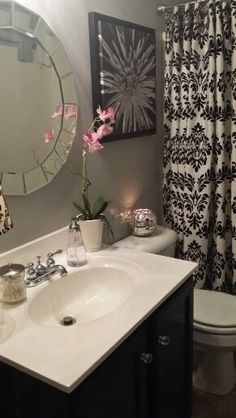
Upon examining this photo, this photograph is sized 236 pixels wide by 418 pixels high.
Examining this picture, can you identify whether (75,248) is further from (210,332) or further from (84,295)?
(210,332)

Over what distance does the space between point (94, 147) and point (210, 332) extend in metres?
0.96

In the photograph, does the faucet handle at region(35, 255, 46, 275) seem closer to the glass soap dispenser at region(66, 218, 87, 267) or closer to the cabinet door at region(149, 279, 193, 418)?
the glass soap dispenser at region(66, 218, 87, 267)

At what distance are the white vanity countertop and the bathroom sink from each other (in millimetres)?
48

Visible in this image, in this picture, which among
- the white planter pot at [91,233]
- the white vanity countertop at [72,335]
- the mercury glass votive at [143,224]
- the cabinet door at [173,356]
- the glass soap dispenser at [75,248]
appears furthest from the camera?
the mercury glass votive at [143,224]

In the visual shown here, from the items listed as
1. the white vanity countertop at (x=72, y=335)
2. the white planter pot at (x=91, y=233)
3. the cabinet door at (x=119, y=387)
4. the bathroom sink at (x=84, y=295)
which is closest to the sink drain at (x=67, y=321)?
the bathroom sink at (x=84, y=295)

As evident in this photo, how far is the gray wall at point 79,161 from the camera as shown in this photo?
4.58 feet

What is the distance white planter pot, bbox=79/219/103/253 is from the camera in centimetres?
154

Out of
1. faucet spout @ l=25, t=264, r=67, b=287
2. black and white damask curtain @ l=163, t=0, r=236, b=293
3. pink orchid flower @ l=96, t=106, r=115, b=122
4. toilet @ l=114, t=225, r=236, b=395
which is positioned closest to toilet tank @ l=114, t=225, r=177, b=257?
toilet @ l=114, t=225, r=236, b=395

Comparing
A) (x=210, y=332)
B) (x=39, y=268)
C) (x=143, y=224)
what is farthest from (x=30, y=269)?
(x=210, y=332)

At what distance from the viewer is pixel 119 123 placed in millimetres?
1815

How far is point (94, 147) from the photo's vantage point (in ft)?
4.91

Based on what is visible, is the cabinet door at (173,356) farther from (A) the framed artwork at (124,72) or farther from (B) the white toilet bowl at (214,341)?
(A) the framed artwork at (124,72)

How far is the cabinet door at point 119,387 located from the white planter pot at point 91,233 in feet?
1.76

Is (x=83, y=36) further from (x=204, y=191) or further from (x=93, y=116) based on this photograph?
(x=204, y=191)
